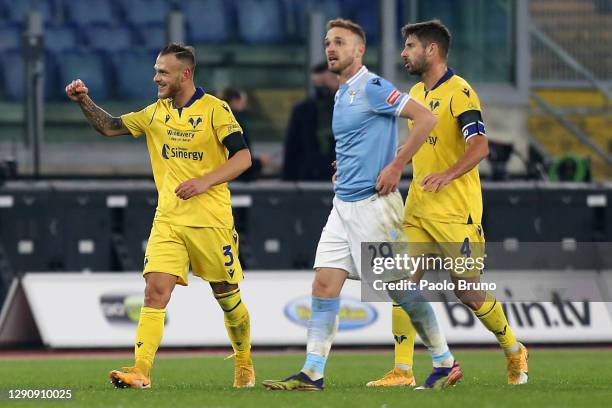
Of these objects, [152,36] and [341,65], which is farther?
[152,36]

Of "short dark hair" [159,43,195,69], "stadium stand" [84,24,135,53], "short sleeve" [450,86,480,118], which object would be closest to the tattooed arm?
"short dark hair" [159,43,195,69]

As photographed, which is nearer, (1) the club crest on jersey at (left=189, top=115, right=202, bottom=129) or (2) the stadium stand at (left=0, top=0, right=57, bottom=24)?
(1) the club crest on jersey at (left=189, top=115, right=202, bottom=129)

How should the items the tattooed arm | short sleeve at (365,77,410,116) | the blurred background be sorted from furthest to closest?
1. the blurred background
2. the tattooed arm
3. short sleeve at (365,77,410,116)

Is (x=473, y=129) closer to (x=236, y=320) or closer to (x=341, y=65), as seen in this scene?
(x=341, y=65)

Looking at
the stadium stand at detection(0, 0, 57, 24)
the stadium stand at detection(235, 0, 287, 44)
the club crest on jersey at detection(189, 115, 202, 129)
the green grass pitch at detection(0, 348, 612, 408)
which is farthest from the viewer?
the stadium stand at detection(235, 0, 287, 44)

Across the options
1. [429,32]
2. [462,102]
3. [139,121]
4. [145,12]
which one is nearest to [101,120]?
[139,121]

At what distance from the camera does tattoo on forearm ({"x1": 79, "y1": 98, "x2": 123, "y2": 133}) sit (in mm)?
10398

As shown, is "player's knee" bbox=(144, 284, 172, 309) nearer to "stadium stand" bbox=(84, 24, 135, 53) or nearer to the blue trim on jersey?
the blue trim on jersey

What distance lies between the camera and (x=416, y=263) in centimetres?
1033

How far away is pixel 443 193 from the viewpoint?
1047cm

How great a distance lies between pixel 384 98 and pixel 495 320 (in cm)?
172

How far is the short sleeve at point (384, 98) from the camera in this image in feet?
31.6

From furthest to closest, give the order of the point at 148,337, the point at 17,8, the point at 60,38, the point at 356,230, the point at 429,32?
1. the point at 60,38
2. the point at 17,8
3. the point at 429,32
4. the point at 148,337
5. the point at 356,230

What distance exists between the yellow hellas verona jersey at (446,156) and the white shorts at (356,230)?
592mm
